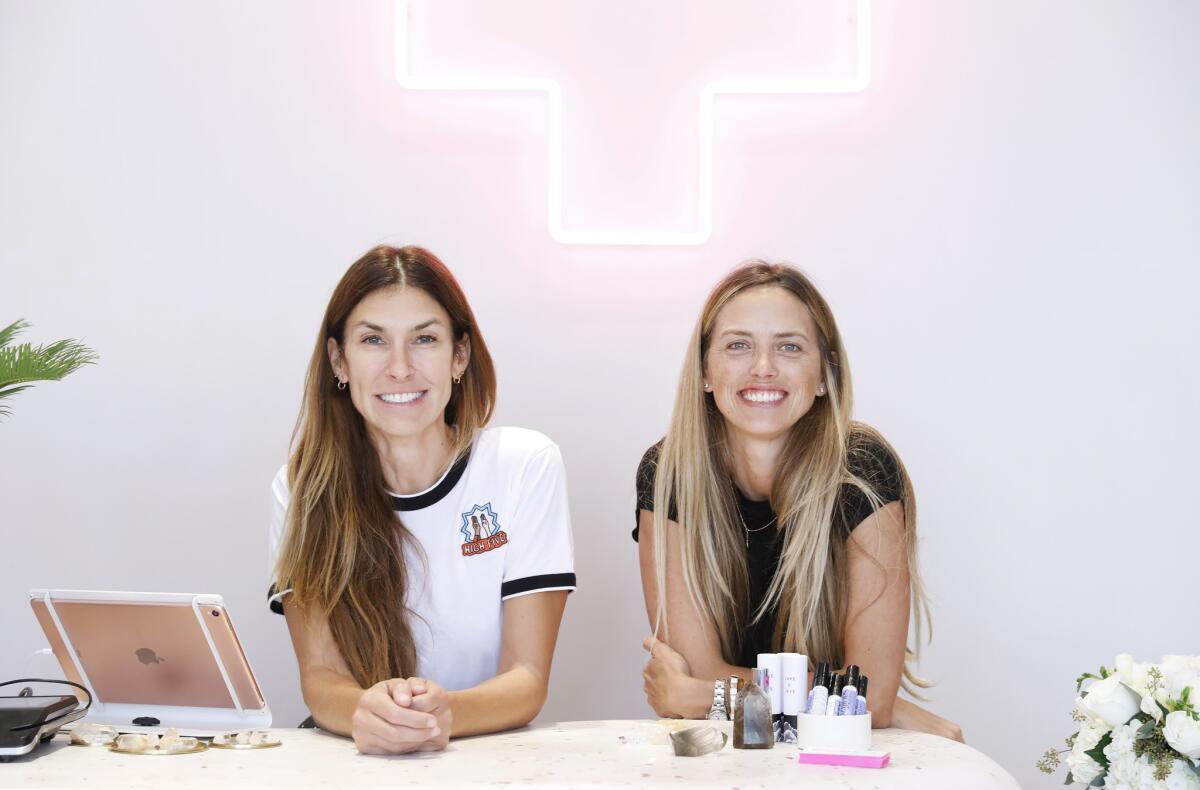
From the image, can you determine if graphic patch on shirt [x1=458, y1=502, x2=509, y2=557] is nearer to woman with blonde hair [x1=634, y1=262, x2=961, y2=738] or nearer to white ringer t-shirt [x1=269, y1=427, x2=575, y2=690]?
white ringer t-shirt [x1=269, y1=427, x2=575, y2=690]

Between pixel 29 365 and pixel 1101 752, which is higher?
pixel 29 365

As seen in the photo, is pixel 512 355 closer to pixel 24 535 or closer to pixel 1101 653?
pixel 24 535

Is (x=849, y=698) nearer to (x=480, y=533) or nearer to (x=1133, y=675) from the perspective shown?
(x=1133, y=675)

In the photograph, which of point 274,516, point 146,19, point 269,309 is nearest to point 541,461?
point 274,516

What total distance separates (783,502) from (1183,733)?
0.75 m

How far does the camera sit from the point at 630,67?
266 centimetres

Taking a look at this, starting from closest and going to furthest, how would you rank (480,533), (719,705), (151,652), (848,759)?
(848,759)
(151,652)
(719,705)
(480,533)

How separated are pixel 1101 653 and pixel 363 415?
1.68 m

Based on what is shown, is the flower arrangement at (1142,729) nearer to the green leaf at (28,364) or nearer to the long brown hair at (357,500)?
the long brown hair at (357,500)

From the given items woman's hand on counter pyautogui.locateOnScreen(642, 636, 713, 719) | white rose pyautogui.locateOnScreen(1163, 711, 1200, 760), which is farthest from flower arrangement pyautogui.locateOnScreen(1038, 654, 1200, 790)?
woman's hand on counter pyautogui.locateOnScreen(642, 636, 713, 719)

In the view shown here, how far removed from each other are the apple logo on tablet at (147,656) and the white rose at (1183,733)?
1.28 meters

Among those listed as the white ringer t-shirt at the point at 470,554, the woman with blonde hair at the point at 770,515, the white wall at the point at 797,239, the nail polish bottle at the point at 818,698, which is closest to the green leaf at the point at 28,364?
the white ringer t-shirt at the point at 470,554

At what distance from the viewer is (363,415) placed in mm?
2100

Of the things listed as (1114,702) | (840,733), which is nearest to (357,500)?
(840,733)
